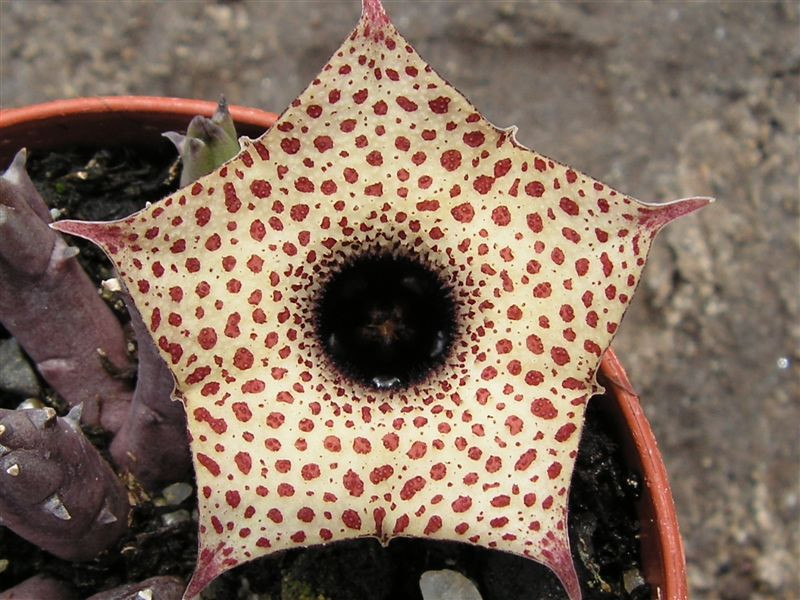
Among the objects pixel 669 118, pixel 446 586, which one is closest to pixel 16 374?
pixel 446 586

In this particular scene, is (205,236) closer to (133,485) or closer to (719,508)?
(133,485)

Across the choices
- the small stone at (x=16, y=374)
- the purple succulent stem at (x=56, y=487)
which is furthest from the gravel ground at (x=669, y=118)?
the purple succulent stem at (x=56, y=487)

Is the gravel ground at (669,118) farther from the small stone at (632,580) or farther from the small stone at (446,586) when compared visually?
the small stone at (446,586)

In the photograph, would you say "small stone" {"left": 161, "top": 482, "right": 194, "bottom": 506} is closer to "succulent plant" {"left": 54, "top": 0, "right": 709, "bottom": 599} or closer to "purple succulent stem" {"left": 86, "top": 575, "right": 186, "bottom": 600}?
"purple succulent stem" {"left": 86, "top": 575, "right": 186, "bottom": 600}

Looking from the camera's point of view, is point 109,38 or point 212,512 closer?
point 212,512

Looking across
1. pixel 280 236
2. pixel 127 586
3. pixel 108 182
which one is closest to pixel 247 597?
pixel 127 586
